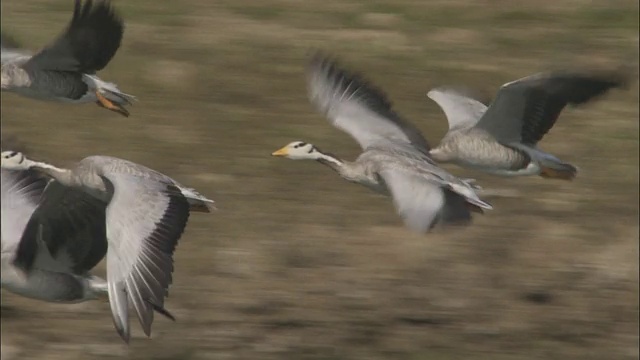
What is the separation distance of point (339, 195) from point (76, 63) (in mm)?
2296

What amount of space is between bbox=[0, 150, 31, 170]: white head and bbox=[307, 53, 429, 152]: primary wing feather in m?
2.06

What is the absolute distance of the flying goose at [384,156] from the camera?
11.3 metres

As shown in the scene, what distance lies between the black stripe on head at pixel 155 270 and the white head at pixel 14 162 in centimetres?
117

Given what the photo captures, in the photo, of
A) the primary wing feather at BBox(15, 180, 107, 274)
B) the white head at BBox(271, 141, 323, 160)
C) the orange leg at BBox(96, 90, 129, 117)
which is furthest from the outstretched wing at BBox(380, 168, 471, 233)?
the orange leg at BBox(96, 90, 129, 117)

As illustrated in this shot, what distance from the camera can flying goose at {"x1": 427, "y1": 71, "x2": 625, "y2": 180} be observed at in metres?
12.4

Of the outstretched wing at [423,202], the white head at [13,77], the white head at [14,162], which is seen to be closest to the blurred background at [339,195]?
the white head at [13,77]

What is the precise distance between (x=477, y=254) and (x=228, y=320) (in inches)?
72.0

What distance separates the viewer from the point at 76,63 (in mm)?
12383

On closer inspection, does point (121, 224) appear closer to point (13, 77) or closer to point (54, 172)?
point (54, 172)

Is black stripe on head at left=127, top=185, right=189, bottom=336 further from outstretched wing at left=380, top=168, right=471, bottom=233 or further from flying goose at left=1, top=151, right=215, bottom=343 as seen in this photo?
outstretched wing at left=380, top=168, right=471, bottom=233

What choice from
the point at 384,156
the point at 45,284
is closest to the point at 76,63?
the point at 45,284

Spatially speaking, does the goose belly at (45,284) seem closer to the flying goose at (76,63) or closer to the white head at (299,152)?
the flying goose at (76,63)

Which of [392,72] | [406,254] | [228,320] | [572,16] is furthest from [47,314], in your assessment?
A: [572,16]

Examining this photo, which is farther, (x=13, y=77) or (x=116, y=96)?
(x=116, y=96)
